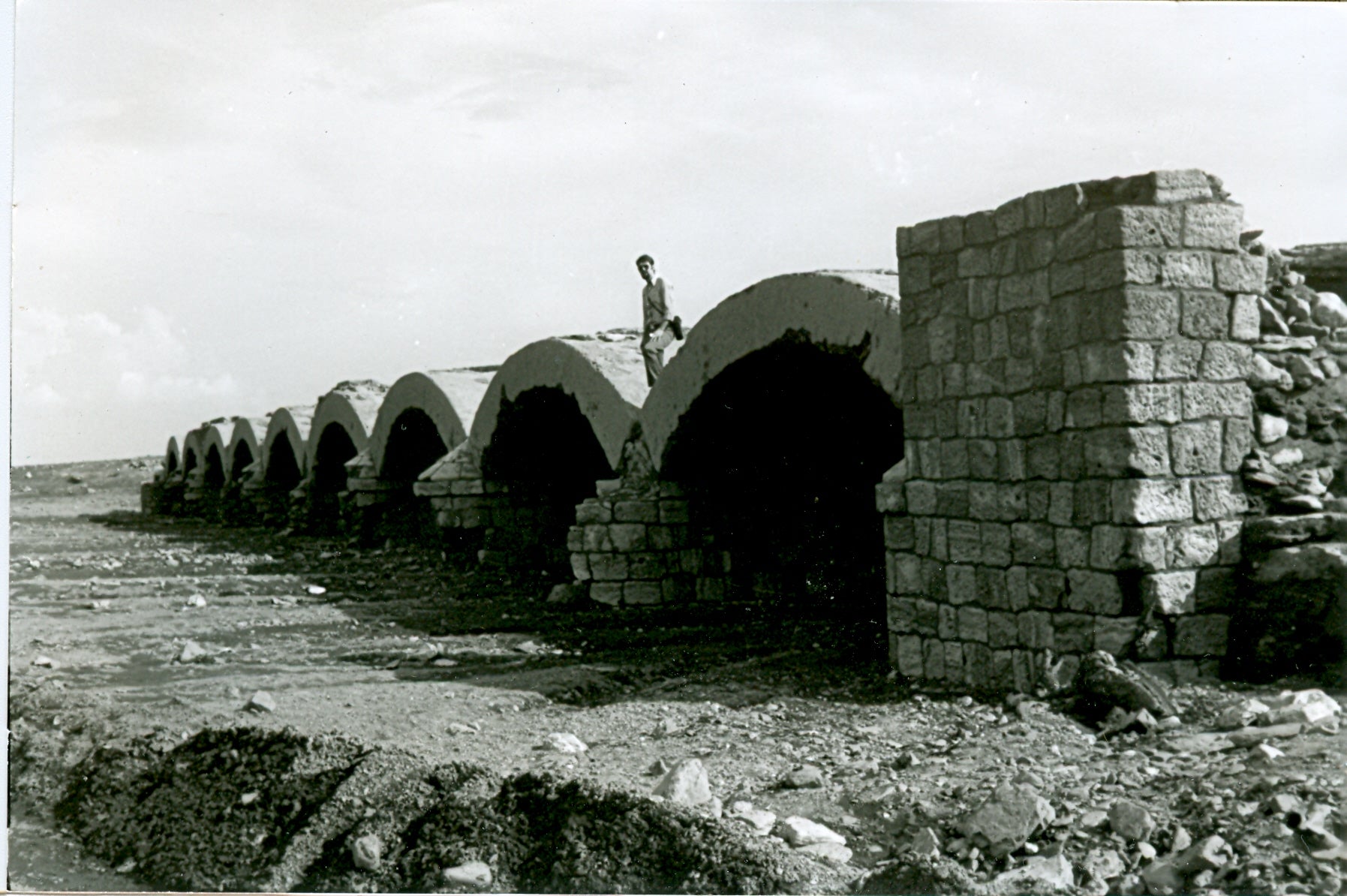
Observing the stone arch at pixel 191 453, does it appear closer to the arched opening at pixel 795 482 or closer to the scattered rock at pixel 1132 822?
the arched opening at pixel 795 482

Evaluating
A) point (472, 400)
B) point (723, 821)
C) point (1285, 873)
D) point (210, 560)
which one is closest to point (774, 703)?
point (723, 821)

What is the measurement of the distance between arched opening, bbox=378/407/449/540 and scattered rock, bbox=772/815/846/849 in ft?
33.2

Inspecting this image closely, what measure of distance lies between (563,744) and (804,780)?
3.67 feet

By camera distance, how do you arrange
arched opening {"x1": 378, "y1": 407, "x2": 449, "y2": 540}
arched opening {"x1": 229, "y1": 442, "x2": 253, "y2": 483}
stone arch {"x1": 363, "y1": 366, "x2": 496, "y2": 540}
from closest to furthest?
stone arch {"x1": 363, "y1": 366, "x2": 496, "y2": 540}, arched opening {"x1": 378, "y1": 407, "x2": 449, "y2": 540}, arched opening {"x1": 229, "y1": 442, "x2": 253, "y2": 483}

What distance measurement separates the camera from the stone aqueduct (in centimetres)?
481

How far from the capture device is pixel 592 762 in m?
4.67

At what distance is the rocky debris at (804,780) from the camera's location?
4.19m

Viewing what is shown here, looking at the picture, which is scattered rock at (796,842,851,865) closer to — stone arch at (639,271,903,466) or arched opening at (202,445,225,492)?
stone arch at (639,271,903,466)

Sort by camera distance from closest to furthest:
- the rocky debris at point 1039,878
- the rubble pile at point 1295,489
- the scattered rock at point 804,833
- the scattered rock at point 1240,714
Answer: the rocky debris at point 1039,878 → the scattered rock at point 804,833 → the scattered rock at point 1240,714 → the rubble pile at point 1295,489

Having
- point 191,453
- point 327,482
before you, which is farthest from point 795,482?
point 191,453

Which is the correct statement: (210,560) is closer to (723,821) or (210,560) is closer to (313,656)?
(313,656)

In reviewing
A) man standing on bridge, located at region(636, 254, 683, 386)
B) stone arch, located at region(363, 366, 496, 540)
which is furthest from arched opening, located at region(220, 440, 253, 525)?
man standing on bridge, located at region(636, 254, 683, 386)

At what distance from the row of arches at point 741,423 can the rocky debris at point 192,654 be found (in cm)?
291

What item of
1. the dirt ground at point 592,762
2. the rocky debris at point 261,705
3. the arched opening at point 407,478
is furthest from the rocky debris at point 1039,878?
the arched opening at point 407,478
